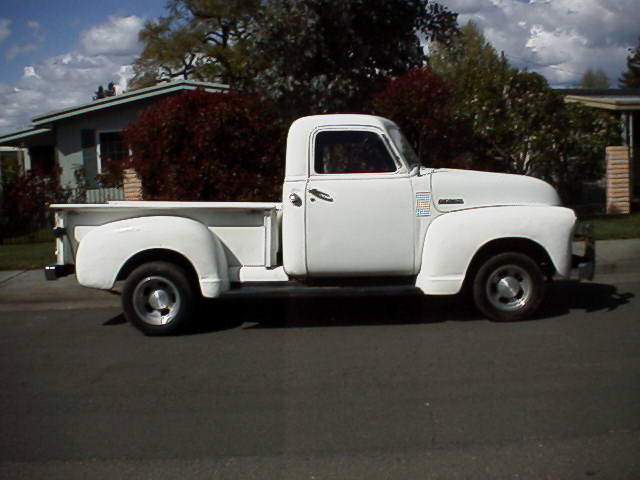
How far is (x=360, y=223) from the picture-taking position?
23.6 ft

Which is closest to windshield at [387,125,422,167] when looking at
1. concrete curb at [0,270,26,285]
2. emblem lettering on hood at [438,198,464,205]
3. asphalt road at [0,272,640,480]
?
emblem lettering on hood at [438,198,464,205]

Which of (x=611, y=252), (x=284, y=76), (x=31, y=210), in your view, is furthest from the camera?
(x=31, y=210)

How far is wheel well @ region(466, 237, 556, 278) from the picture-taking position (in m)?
7.28

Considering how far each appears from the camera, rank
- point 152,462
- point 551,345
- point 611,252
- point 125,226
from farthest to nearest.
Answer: point 611,252 < point 125,226 < point 551,345 < point 152,462

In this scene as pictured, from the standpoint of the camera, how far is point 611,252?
37.0 feet

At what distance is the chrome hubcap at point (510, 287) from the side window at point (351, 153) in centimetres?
152

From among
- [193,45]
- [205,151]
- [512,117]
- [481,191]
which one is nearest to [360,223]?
[481,191]

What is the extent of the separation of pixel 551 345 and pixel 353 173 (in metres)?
2.50

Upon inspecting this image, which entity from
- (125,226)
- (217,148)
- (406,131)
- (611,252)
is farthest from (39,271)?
(611,252)

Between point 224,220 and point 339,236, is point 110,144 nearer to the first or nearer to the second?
point 224,220

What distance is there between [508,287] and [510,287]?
0.02 meters

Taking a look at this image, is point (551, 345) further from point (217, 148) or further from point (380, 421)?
point (217, 148)

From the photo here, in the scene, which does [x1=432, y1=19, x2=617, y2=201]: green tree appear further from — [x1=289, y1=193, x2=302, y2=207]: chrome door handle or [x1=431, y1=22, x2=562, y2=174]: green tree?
[x1=289, y1=193, x2=302, y2=207]: chrome door handle

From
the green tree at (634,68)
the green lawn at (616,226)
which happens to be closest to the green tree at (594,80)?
the green tree at (634,68)
